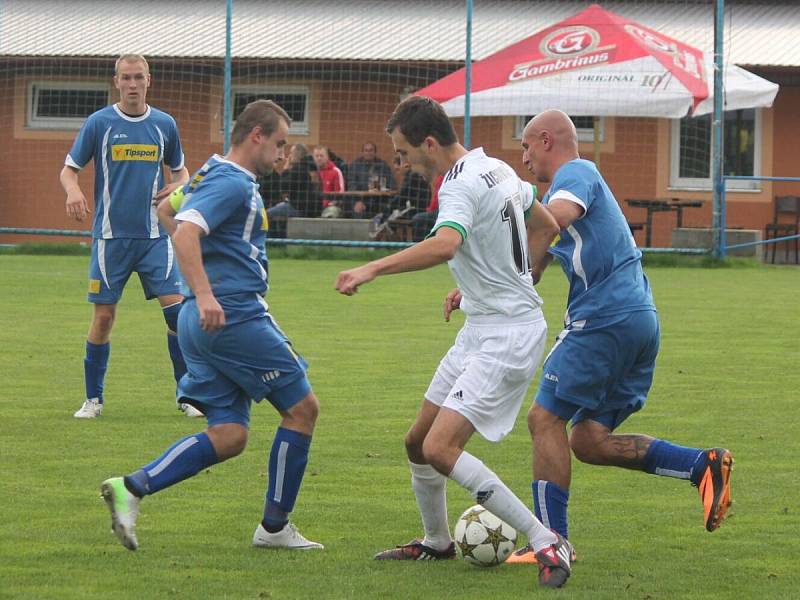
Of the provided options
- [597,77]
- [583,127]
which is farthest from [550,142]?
[583,127]

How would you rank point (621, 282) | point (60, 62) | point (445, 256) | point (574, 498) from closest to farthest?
1. point (445, 256)
2. point (621, 282)
3. point (574, 498)
4. point (60, 62)

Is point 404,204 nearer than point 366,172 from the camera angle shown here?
Yes

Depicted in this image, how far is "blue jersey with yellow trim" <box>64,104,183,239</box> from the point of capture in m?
9.88

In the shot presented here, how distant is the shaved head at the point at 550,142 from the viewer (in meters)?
6.26

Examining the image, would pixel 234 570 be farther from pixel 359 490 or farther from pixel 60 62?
pixel 60 62

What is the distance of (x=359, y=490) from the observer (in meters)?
7.21

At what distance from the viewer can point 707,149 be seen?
2531 cm

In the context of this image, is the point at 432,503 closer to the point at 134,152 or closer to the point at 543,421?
the point at 543,421

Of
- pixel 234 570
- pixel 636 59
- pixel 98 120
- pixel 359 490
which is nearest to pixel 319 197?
pixel 636 59

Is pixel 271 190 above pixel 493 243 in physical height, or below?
above

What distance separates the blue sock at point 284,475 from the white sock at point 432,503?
46 cm

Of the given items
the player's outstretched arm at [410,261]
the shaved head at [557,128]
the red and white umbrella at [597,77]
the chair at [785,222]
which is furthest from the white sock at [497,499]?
the chair at [785,222]

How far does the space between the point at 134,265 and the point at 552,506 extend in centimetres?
466

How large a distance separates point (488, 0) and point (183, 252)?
21.1m
